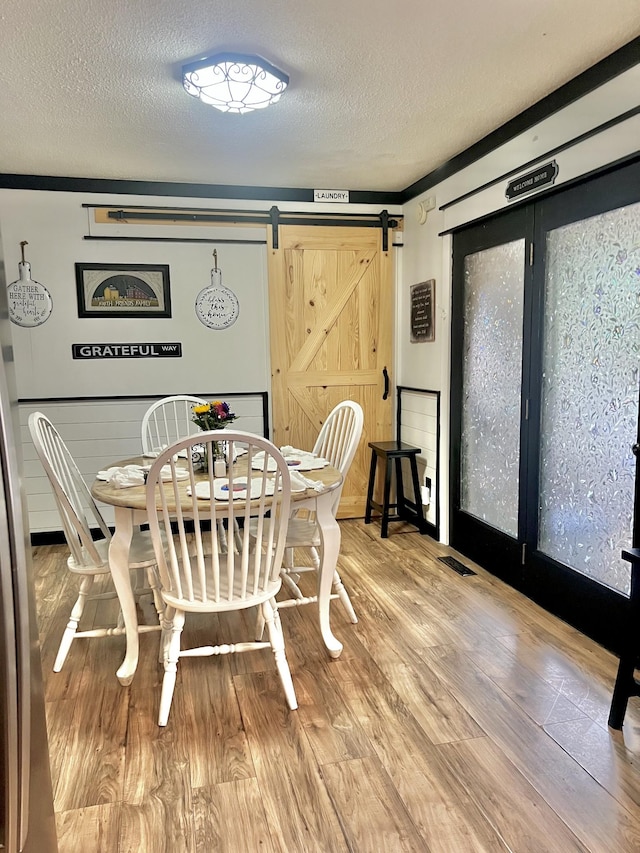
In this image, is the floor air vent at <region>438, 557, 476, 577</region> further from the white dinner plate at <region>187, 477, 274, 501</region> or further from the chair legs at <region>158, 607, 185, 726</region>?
the chair legs at <region>158, 607, 185, 726</region>

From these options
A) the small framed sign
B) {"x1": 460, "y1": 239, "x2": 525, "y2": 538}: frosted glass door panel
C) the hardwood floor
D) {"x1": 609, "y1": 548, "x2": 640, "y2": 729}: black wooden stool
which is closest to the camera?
the hardwood floor

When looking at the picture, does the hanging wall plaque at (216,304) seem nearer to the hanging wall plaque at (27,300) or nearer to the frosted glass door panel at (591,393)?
the hanging wall plaque at (27,300)

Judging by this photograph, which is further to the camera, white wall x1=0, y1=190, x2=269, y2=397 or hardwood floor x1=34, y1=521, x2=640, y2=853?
white wall x1=0, y1=190, x2=269, y2=397

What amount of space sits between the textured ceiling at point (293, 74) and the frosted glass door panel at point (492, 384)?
74cm

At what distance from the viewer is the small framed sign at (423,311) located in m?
3.93

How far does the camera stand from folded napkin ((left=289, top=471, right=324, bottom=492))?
229 centimetres

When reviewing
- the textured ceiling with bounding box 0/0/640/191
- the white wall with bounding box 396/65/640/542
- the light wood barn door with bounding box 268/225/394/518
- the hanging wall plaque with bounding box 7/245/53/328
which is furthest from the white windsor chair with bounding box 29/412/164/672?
the white wall with bounding box 396/65/640/542

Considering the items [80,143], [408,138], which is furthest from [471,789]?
[80,143]

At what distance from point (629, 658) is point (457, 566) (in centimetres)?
160

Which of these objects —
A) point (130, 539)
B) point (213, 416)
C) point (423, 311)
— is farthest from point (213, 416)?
point (423, 311)

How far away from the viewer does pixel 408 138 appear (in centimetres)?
320

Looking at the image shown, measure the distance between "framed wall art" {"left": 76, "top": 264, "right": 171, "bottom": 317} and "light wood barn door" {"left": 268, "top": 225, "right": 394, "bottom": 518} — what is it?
30.3 inches

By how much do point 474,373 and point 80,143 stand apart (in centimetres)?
255

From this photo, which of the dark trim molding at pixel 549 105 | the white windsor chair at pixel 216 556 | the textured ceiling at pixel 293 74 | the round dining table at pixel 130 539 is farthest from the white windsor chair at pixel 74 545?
the dark trim molding at pixel 549 105
